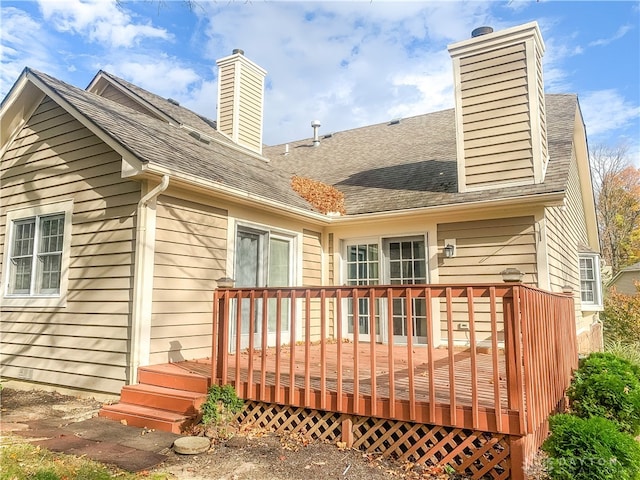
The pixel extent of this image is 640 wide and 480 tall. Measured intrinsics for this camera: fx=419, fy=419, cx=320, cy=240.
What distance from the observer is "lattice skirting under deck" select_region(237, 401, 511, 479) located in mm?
2982

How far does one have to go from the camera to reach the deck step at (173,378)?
437cm

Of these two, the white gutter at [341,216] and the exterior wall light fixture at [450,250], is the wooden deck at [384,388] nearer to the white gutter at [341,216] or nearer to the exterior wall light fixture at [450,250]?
the exterior wall light fixture at [450,250]

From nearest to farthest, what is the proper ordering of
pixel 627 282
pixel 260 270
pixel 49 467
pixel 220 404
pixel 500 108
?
pixel 49 467 < pixel 220 404 < pixel 260 270 < pixel 500 108 < pixel 627 282

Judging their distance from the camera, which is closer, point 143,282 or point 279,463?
point 279,463

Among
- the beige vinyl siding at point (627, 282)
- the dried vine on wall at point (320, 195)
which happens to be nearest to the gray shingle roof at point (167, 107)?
the dried vine on wall at point (320, 195)

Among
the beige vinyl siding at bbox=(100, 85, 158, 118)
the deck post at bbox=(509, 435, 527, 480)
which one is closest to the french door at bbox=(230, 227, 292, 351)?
the beige vinyl siding at bbox=(100, 85, 158, 118)

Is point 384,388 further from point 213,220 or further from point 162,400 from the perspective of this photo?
point 213,220

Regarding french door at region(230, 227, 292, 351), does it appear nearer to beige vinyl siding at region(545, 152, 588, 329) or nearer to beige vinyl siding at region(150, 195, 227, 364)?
beige vinyl siding at region(150, 195, 227, 364)

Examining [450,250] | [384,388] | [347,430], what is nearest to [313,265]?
[450,250]

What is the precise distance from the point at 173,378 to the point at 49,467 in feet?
5.04

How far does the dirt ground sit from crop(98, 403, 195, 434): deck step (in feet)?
1.73

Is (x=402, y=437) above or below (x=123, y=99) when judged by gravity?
below

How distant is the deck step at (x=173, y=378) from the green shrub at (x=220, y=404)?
0.80 feet

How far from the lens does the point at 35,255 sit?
6188mm
